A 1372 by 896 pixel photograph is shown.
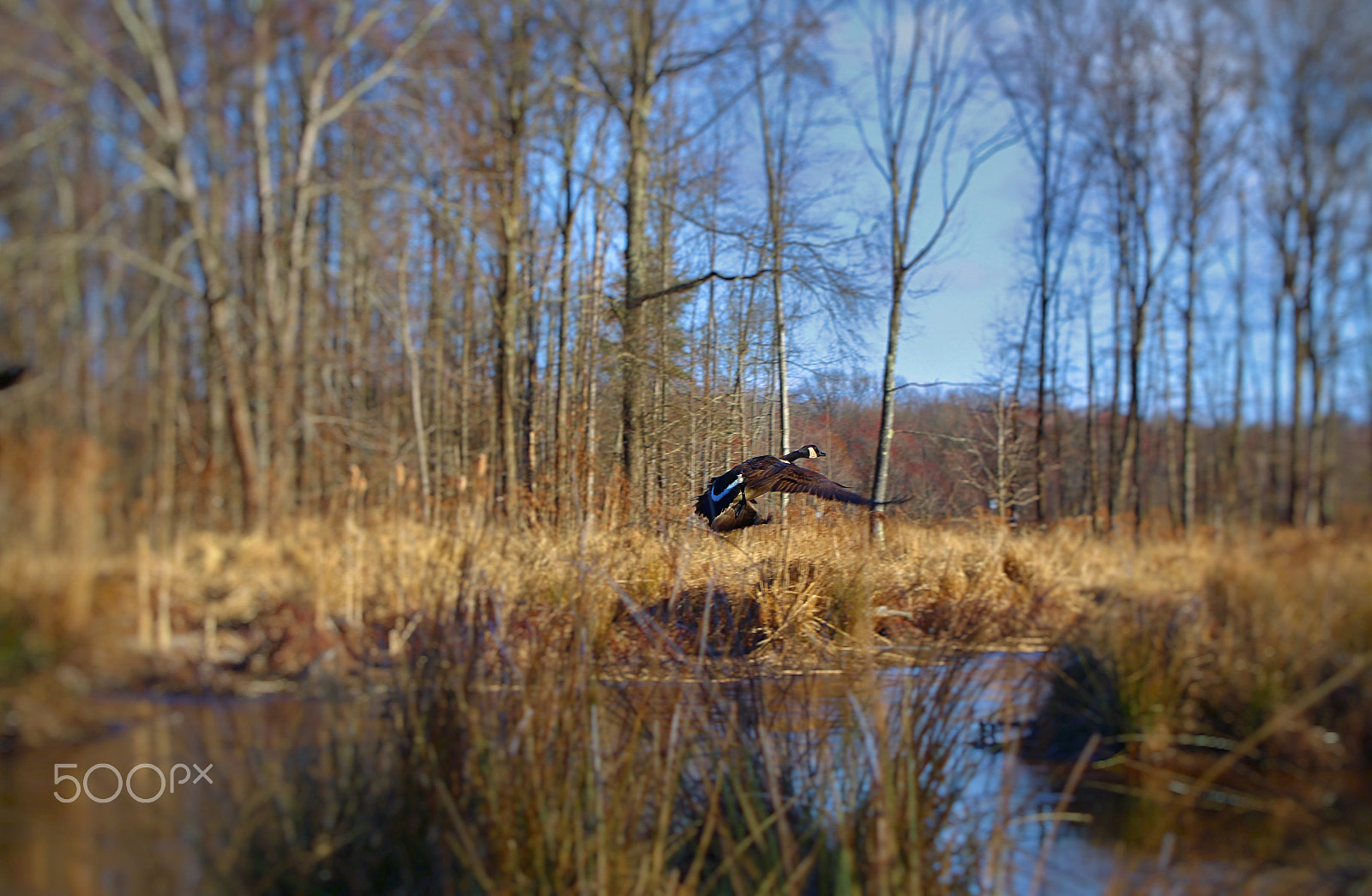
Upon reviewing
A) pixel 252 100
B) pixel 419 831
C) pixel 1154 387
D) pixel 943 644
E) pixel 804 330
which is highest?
pixel 252 100

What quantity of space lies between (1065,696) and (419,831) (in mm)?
2096

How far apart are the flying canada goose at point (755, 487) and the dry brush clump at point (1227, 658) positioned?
120 centimetres

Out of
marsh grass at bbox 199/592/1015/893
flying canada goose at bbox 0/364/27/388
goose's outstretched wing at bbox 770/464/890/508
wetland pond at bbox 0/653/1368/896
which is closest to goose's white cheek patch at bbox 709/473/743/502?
goose's outstretched wing at bbox 770/464/890/508

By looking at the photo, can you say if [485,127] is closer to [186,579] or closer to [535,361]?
[535,361]

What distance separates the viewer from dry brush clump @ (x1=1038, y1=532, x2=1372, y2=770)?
6.81ft

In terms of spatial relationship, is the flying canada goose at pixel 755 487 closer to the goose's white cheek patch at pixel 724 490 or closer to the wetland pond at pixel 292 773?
the goose's white cheek patch at pixel 724 490

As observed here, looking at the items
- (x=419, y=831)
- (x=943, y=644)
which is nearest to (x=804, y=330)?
(x=943, y=644)

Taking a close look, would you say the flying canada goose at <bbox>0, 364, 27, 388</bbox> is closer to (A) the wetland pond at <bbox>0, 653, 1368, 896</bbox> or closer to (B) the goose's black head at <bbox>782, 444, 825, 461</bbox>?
(A) the wetland pond at <bbox>0, 653, 1368, 896</bbox>

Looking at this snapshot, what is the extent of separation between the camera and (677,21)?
22.4 feet

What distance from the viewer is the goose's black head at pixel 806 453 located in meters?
3.87

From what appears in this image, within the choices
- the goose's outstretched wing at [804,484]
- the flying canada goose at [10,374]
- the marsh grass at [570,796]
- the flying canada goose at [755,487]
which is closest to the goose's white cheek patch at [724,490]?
the flying canada goose at [755,487]

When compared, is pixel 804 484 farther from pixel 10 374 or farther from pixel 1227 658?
pixel 10 374

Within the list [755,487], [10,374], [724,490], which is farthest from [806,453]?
[10,374]

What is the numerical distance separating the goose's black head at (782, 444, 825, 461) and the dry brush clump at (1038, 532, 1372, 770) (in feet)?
4.46
